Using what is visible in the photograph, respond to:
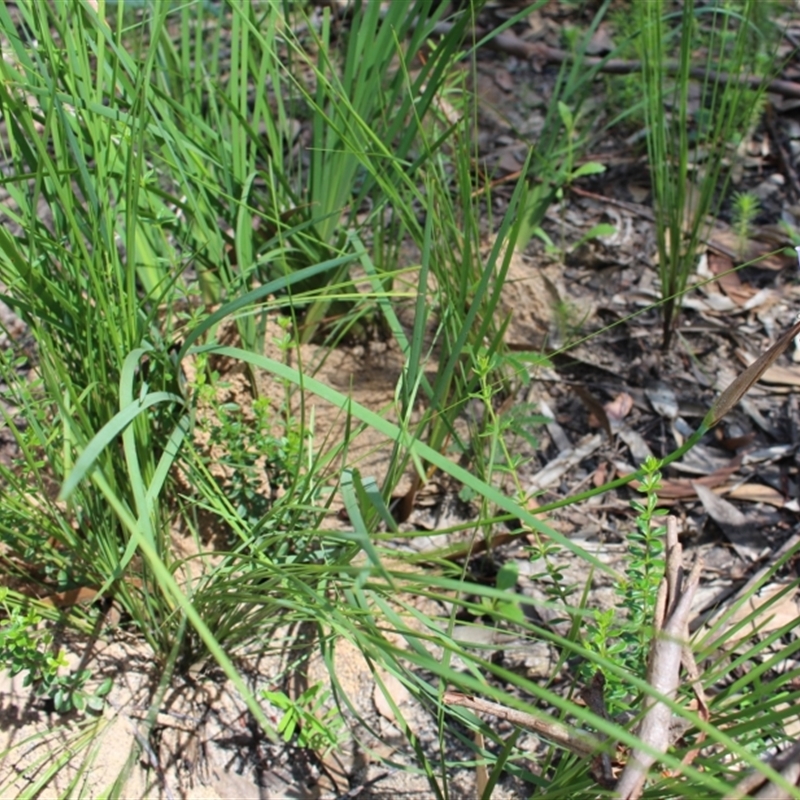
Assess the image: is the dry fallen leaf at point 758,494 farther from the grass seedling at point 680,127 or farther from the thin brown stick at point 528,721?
the thin brown stick at point 528,721

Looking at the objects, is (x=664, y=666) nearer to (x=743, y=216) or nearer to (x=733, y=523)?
(x=733, y=523)

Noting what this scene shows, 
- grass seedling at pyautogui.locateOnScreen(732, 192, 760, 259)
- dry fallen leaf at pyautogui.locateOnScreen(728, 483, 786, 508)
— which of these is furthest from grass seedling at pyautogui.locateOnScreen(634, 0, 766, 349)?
dry fallen leaf at pyautogui.locateOnScreen(728, 483, 786, 508)

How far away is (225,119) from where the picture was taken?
1.71 m

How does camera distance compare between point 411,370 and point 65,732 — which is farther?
point 65,732

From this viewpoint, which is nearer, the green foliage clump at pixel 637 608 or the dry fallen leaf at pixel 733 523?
the green foliage clump at pixel 637 608

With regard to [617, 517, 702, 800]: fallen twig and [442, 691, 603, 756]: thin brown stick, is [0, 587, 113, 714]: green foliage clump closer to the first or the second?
[442, 691, 603, 756]: thin brown stick

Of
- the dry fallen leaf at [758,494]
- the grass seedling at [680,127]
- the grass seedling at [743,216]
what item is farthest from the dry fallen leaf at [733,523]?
the grass seedling at [743,216]

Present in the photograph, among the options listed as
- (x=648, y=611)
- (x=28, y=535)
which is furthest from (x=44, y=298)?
(x=648, y=611)

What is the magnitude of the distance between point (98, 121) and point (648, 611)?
1.02 meters

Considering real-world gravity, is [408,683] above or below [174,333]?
below

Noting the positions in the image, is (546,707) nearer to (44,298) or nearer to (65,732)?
(65,732)

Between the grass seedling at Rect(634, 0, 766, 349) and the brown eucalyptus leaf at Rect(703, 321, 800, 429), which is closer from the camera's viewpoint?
the brown eucalyptus leaf at Rect(703, 321, 800, 429)

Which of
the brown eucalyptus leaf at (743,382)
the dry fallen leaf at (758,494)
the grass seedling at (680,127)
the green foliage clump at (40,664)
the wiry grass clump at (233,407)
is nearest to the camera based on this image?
the brown eucalyptus leaf at (743,382)

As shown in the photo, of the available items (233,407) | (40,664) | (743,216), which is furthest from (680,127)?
(40,664)
